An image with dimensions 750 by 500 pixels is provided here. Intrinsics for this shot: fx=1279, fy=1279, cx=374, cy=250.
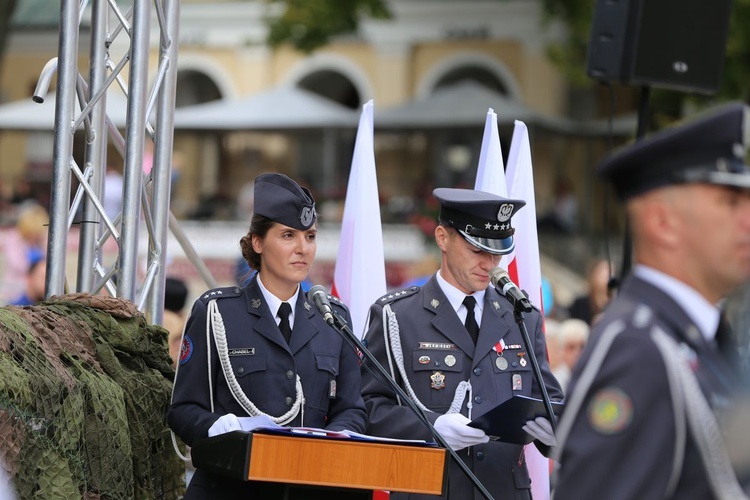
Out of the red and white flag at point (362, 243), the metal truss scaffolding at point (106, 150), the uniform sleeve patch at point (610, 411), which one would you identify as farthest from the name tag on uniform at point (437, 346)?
the uniform sleeve patch at point (610, 411)

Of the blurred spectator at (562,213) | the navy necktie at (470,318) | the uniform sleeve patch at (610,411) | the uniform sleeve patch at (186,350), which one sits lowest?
the blurred spectator at (562,213)

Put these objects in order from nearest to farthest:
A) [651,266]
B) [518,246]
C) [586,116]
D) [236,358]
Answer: [651,266] < [236,358] < [518,246] < [586,116]

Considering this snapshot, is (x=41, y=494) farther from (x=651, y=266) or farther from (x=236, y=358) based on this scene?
(x=651, y=266)

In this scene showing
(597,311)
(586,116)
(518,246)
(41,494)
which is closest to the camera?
(41,494)

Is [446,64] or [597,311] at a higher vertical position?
[446,64]

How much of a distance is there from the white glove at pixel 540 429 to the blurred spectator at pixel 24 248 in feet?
22.0

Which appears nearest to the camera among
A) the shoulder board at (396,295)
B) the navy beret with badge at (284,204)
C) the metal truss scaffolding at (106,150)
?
the navy beret with badge at (284,204)

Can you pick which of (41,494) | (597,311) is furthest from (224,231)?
(41,494)

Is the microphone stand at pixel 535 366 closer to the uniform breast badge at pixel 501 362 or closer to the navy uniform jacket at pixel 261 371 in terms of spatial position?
the uniform breast badge at pixel 501 362

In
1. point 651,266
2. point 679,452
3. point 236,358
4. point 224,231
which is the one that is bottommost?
point 224,231

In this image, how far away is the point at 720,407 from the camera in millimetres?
2387

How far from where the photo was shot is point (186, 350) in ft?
14.3

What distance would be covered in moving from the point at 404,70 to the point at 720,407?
29.5 meters

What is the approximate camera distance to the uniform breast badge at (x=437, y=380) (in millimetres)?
4641
